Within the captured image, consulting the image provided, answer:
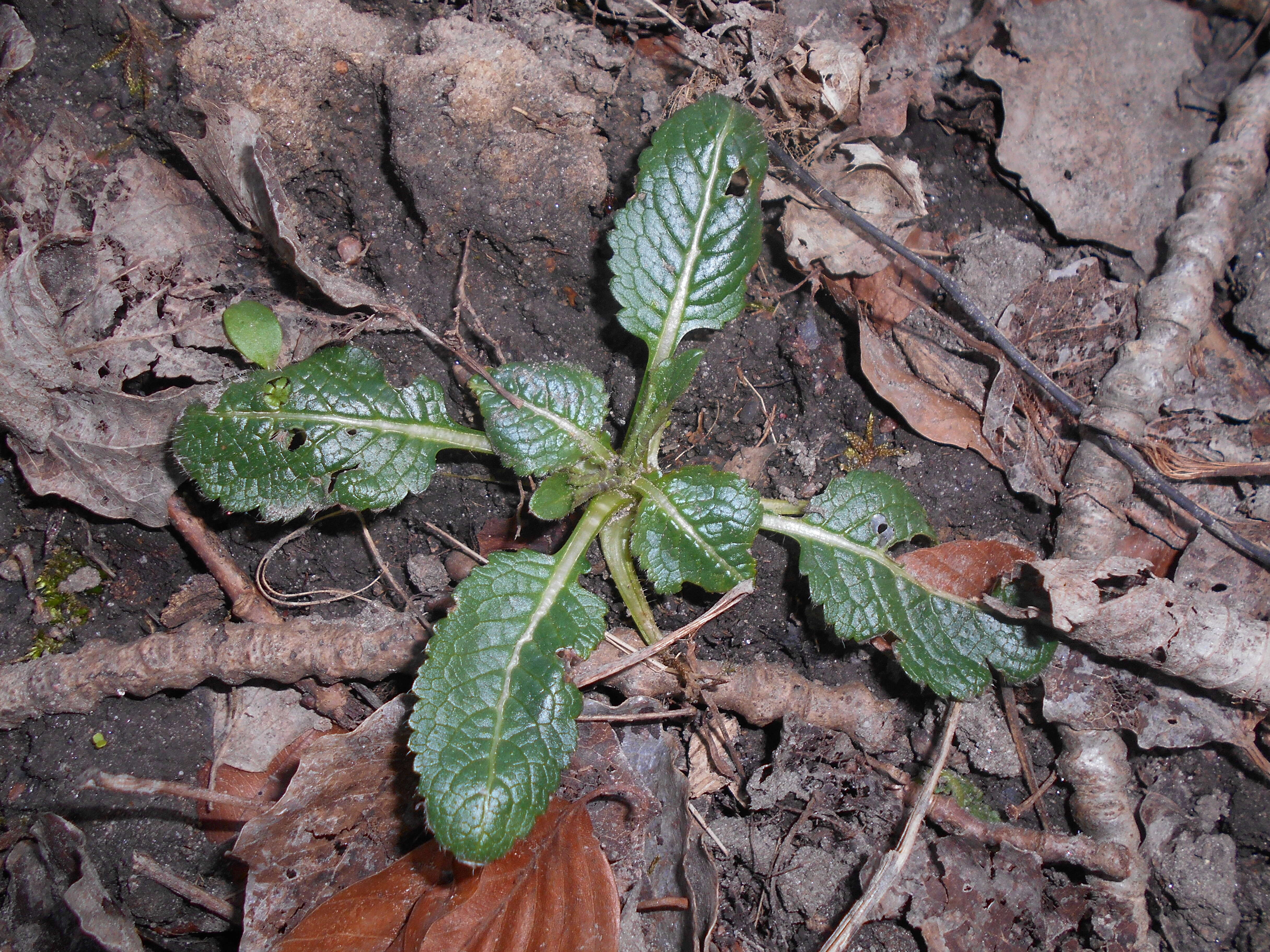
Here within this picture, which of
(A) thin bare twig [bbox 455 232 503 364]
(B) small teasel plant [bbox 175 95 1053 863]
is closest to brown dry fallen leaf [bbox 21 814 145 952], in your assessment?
(B) small teasel plant [bbox 175 95 1053 863]

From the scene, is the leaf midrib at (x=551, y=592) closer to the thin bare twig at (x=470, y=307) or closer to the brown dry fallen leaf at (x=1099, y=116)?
the thin bare twig at (x=470, y=307)

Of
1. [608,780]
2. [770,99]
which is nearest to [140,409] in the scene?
[608,780]

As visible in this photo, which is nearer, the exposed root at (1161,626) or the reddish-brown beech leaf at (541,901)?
the reddish-brown beech leaf at (541,901)

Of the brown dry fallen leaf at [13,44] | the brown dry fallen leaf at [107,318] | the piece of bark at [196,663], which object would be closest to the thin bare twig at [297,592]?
the piece of bark at [196,663]

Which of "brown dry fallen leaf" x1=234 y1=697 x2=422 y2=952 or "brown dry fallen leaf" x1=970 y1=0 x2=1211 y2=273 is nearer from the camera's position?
"brown dry fallen leaf" x1=234 y1=697 x2=422 y2=952

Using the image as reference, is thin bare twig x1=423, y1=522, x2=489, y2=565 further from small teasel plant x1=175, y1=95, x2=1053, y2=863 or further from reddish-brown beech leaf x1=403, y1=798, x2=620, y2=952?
reddish-brown beech leaf x1=403, y1=798, x2=620, y2=952

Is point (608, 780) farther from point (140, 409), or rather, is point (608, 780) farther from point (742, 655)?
point (140, 409)

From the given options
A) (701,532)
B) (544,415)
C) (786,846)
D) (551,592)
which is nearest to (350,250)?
(544,415)

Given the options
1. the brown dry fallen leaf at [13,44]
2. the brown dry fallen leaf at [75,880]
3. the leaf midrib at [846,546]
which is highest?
the brown dry fallen leaf at [13,44]
